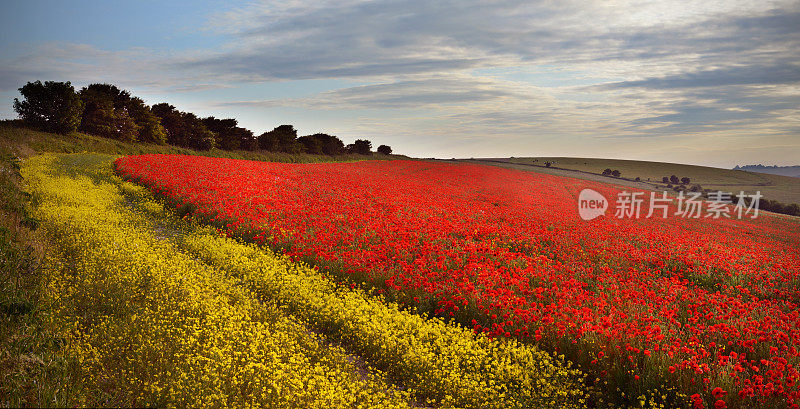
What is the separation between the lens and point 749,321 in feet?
25.3

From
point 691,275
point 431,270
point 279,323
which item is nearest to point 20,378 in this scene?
point 279,323

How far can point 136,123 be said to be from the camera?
170 ft

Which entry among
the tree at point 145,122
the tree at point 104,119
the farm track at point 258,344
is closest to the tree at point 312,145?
the tree at point 145,122

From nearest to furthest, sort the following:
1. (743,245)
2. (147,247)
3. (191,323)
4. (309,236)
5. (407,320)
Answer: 1. (191,323)
2. (407,320)
3. (147,247)
4. (309,236)
5. (743,245)

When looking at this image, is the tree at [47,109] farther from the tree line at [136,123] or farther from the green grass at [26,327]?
the green grass at [26,327]

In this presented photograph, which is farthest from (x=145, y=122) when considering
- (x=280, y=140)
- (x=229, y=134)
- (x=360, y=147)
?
(x=360, y=147)

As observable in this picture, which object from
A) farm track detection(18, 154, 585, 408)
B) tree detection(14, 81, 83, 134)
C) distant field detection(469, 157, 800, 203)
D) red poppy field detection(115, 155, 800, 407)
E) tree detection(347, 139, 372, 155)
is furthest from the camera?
distant field detection(469, 157, 800, 203)

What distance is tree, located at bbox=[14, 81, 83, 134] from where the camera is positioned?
131 ft

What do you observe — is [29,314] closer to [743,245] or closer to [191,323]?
[191,323]

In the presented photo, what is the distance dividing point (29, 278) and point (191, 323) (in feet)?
11.1

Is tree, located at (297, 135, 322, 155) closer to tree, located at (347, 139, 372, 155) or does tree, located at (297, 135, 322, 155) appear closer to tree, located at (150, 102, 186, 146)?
tree, located at (347, 139, 372, 155)

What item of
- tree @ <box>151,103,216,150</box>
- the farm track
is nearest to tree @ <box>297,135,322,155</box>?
tree @ <box>151,103,216,150</box>

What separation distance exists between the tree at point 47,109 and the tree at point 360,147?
153ft

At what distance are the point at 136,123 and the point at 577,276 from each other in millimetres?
56510
